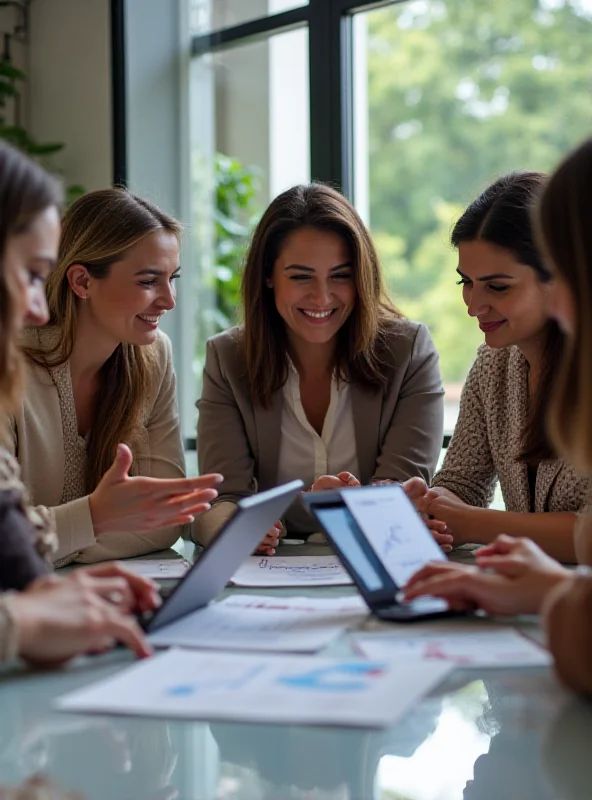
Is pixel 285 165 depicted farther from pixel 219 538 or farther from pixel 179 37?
pixel 219 538

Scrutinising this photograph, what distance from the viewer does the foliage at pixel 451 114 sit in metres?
12.2

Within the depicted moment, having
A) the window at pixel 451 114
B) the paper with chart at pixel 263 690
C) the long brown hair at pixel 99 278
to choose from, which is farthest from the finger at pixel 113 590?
the window at pixel 451 114

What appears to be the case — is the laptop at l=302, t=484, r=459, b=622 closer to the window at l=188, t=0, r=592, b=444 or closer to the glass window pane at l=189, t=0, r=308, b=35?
the glass window pane at l=189, t=0, r=308, b=35

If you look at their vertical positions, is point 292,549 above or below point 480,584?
below

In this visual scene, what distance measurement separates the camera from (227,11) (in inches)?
167

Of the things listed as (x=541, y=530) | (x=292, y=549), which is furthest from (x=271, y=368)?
(x=541, y=530)

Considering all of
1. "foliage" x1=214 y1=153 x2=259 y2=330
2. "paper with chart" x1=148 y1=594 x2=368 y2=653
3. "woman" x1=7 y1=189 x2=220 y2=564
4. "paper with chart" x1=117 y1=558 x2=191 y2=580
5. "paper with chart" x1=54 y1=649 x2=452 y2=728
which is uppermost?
"foliage" x1=214 y1=153 x2=259 y2=330

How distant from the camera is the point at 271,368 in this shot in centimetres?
250

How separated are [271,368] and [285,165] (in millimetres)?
2109

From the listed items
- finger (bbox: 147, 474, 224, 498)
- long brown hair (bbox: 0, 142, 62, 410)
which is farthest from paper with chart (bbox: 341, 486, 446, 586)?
long brown hair (bbox: 0, 142, 62, 410)

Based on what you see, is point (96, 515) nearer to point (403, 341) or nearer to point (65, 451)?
point (65, 451)

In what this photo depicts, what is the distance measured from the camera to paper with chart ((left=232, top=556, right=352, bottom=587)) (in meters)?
1.75

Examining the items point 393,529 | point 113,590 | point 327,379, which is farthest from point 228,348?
point 113,590

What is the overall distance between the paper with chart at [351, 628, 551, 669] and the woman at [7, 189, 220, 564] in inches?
36.7
